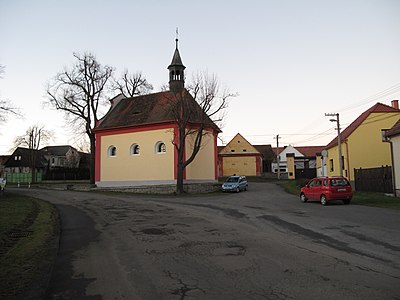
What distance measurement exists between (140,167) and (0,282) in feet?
92.8

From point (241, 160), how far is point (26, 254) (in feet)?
185

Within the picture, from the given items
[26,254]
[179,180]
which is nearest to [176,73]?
[179,180]

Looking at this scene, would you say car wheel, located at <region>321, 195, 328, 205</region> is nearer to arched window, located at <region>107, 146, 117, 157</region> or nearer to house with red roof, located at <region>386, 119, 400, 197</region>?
house with red roof, located at <region>386, 119, 400, 197</region>

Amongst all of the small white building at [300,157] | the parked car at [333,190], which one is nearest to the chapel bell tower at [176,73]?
the parked car at [333,190]

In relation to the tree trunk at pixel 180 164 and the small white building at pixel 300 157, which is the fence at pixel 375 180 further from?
the small white building at pixel 300 157

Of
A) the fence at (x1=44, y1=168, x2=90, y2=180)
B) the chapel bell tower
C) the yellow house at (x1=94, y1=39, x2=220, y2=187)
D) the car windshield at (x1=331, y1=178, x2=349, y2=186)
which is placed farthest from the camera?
the fence at (x1=44, y1=168, x2=90, y2=180)

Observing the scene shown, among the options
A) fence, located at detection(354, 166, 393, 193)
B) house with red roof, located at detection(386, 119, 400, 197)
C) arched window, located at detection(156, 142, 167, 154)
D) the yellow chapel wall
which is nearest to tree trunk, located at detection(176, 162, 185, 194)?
the yellow chapel wall

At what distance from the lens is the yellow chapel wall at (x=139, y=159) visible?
3253 cm

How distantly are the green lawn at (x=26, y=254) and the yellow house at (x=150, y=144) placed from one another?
1913 cm

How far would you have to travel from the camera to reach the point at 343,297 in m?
4.91

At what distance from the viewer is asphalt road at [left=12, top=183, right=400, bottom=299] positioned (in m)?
5.30

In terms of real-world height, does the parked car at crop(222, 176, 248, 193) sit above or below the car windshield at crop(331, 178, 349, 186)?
below

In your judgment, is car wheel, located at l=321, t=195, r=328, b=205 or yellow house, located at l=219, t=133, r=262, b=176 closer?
car wheel, located at l=321, t=195, r=328, b=205

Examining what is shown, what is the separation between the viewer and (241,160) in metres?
63.1
